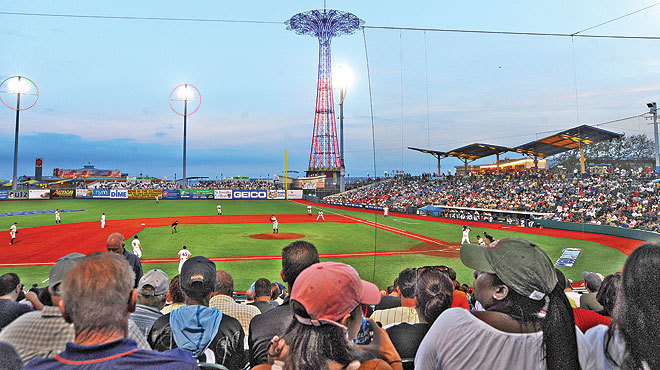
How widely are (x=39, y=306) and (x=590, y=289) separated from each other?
729cm

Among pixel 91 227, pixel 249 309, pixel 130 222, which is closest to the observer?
pixel 249 309

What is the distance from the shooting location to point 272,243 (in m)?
23.2

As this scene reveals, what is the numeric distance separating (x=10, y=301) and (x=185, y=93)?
54.0m

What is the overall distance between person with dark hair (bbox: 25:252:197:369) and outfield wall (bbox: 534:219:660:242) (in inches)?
889

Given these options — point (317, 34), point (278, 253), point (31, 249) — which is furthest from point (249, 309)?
point (317, 34)

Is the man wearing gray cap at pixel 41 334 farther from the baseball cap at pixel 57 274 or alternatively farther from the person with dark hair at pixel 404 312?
the person with dark hair at pixel 404 312

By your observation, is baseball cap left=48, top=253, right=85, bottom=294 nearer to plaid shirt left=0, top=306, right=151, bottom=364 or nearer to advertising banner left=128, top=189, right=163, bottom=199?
plaid shirt left=0, top=306, right=151, bottom=364

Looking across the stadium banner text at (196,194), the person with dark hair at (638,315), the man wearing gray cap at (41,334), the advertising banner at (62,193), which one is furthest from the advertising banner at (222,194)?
the person with dark hair at (638,315)

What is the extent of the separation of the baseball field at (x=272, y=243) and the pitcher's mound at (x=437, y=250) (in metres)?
0.04

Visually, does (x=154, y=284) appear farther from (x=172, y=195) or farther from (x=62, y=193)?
(x=62, y=193)

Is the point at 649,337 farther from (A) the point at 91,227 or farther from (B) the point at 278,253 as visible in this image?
(A) the point at 91,227

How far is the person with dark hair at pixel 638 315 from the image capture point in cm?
179

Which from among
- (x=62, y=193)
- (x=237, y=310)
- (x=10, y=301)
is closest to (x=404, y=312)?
(x=237, y=310)

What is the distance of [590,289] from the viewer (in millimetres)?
5559
